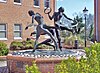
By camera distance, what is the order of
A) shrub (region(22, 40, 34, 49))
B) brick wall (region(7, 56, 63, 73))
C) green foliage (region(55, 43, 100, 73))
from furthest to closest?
shrub (region(22, 40, 34, 49)), brick wall (region(7, 56, 63, 73)), green foliage (region(55, 43, 100, 73))

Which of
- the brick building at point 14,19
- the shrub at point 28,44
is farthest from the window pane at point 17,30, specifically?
the shrub at point 28,44

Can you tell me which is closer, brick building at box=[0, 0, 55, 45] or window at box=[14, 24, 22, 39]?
brick building at box=[0, 0, 55, 45]

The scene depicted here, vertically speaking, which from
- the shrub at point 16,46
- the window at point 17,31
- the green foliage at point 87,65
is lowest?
the shrub at point 16,46

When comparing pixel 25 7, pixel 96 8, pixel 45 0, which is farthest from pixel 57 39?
pixel 96 8

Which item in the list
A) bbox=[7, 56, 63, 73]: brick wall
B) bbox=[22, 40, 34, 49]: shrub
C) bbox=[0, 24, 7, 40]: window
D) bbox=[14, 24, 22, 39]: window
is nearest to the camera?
bbox=[7, 56, 63, 73]: brick wall

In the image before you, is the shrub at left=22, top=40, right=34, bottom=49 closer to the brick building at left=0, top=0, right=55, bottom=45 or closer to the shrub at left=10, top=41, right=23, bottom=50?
the shrub at left=10, top=41, right=23, bottom=50

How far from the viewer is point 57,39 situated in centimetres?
1142

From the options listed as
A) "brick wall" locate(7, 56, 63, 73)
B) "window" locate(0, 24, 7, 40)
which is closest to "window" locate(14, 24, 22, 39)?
"window" locate(0, 24, 7, 40)

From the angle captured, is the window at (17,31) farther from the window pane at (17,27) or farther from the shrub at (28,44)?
the shrub at (28,44)

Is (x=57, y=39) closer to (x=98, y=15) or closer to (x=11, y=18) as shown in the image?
(x=11, y=18)

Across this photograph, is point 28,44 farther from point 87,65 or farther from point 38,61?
point 87,65

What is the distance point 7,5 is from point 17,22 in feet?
6.80

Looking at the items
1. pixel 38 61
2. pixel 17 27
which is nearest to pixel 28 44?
pixel 17 27

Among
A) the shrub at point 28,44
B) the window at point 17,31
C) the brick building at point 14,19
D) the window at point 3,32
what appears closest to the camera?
the shrub at point 28,44
